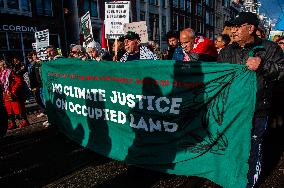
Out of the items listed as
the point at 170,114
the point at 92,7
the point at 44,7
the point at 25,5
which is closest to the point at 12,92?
the point at 170,114

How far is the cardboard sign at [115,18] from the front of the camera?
27.6 feet

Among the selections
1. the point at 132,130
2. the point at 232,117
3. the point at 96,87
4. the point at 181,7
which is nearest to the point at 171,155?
the point at 132,130

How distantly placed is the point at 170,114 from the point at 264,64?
4.50 ft

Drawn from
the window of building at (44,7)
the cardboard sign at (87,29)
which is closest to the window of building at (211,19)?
the window of building at (44,7)

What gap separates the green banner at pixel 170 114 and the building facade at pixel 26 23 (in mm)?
15342

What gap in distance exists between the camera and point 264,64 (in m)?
3.22

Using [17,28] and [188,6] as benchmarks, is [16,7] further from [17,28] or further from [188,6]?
[188,6]

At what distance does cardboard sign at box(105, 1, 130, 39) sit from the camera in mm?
8406

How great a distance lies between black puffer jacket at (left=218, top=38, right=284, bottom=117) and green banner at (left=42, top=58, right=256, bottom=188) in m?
0.11

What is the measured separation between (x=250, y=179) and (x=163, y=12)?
35507mm

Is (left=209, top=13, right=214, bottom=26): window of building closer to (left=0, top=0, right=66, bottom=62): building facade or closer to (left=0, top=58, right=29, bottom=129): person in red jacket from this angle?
(left=0, top=0, right=66, bottom=62): building facade

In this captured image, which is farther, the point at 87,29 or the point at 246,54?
the point at 87,29

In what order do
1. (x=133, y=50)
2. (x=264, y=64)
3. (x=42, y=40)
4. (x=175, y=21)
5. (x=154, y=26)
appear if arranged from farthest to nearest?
(x=175, y=21) → (x=154, y=26) → (x=42, y=40) → (x=133, y=50) → (x=264, y=64)

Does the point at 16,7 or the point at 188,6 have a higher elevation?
the point at 188,6
